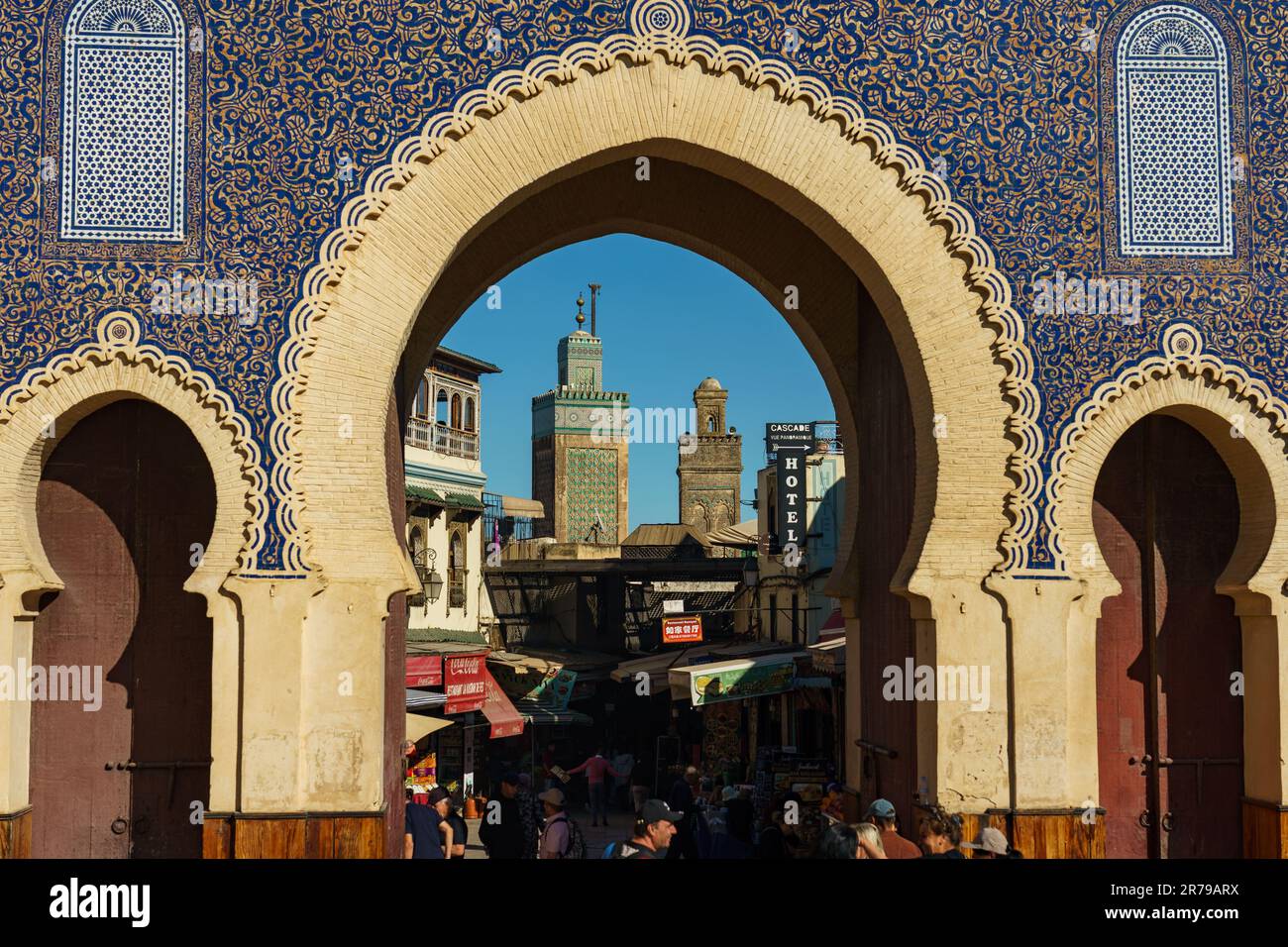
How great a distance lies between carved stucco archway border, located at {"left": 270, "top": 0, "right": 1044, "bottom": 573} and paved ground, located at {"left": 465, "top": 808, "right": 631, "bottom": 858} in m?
6.70

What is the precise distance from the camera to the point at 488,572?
2820cm

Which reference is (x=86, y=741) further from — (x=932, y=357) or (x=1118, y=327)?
(x=1118, y=327)

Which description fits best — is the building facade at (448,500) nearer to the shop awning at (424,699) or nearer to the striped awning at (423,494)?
the striped awning at (423,494)

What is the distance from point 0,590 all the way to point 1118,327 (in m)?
6.89

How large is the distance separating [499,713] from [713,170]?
11.1 meters

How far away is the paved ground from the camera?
50.0 ft

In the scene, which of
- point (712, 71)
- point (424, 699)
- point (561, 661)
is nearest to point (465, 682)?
point (424, 699)

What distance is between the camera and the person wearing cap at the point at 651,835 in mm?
6918

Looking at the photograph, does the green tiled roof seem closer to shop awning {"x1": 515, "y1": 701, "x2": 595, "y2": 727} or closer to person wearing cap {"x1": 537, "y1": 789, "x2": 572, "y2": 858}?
shop awning {"x1": 515, "y1": 701, "x2": 595, "y2": 727}

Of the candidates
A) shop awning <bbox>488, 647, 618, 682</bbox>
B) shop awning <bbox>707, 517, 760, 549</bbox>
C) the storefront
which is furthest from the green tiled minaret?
the storefront

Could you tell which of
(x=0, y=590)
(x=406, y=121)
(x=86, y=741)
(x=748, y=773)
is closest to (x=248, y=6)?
(x=406, y=121)

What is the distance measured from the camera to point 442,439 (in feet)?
83.5

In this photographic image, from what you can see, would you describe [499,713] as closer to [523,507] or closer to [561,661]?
[561,661]

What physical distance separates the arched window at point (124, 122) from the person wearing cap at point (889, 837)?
5236mm
